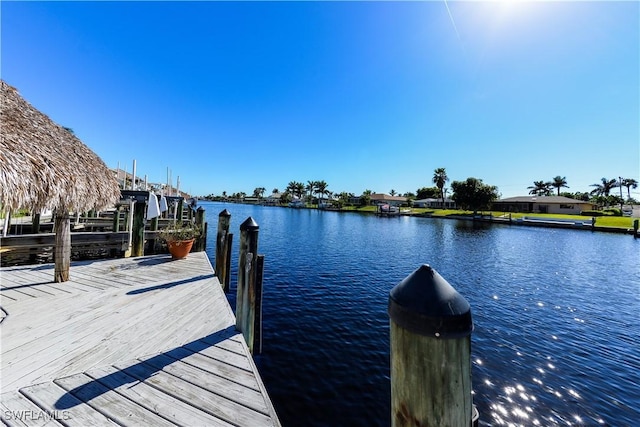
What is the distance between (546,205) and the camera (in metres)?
53.5

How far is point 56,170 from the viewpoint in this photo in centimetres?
470

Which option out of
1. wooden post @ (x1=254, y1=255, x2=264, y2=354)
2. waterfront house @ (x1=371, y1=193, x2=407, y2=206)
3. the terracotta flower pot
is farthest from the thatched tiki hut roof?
waterfront house @ (x1=371, y1=193, x2=407, y2=206)

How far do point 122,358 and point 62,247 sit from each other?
405 centimetres

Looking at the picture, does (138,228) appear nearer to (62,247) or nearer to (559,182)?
(62,247)

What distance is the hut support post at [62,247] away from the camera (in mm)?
5504

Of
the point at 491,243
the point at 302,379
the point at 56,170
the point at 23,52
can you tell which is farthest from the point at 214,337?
the point at 491,243

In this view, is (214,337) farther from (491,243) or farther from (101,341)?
(491,243)

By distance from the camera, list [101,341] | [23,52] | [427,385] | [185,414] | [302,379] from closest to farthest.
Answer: [427,385] → [185,414] → [101,341] → [302,379] → [23,52]

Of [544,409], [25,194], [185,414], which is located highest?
[25,194]

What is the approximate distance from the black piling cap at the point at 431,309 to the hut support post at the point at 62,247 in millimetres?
7187

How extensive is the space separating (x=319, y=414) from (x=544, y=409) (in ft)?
12.1

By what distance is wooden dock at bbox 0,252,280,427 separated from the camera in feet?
8.13

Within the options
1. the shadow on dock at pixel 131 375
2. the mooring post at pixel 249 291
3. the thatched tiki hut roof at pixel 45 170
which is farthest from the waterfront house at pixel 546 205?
the thatched tiki hut roof at pixel 45 170

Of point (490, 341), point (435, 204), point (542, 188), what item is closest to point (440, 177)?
point (435, 204)
